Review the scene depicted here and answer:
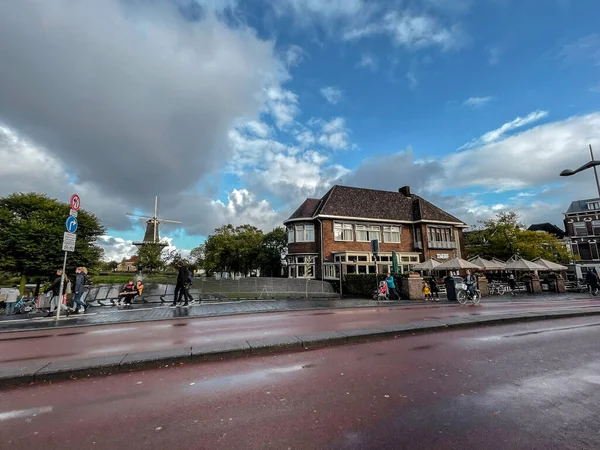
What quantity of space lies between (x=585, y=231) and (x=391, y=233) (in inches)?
1531

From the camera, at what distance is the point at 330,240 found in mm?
29984

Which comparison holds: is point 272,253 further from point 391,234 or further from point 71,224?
point 71,224

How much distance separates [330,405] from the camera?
366 cm

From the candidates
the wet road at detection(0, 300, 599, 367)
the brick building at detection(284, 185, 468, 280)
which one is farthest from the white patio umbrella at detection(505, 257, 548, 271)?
the wet road at detection(0, 300, 599, 367)

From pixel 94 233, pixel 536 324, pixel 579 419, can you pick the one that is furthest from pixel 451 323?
pixel 94 233

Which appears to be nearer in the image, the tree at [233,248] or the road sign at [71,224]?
the road sign at [71,224]

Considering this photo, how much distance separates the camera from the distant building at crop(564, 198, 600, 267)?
47.7 metres

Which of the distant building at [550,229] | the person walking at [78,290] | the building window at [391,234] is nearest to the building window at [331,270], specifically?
the building window at [391,234]

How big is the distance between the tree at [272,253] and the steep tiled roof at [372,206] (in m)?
20.2

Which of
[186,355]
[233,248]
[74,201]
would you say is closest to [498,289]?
[186,355]

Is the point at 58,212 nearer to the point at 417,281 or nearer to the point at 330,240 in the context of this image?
the point at 330,240

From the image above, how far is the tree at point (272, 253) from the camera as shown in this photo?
51125 millimetres

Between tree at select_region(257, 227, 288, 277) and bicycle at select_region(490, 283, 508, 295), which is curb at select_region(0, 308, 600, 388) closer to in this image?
bicycle at select_region(490, 283, 508, 295)

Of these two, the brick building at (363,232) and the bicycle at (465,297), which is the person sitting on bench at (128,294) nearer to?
the brick building at (363,232)
